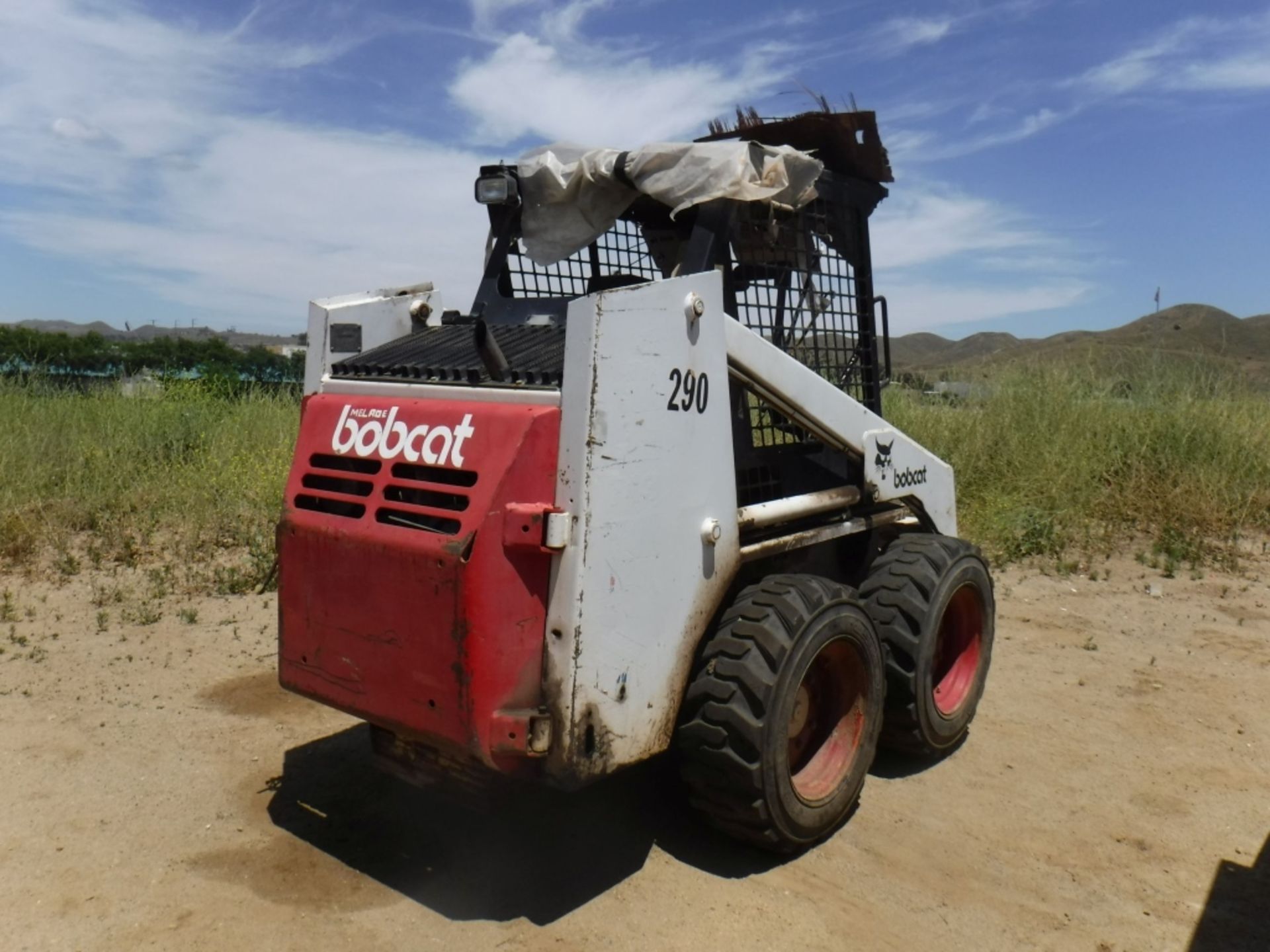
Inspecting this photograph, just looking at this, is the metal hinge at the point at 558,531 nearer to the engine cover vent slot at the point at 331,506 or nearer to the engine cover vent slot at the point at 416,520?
the engine cover vent slot at the point at 416,520

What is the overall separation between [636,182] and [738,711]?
1721mm

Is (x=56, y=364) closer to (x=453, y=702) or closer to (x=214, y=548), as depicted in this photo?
(x=214, y=548)

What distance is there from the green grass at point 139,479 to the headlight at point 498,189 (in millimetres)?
3582

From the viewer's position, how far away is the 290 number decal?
3.01 meters

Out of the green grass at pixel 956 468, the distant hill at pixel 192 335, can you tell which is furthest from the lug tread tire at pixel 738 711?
the distant hill at pixel 192 335

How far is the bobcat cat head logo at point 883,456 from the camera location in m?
4.06

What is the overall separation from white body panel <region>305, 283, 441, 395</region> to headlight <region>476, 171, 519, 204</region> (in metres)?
0.39

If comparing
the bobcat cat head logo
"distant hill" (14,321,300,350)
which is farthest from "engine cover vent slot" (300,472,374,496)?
"distant hill" (14,321,300,350)

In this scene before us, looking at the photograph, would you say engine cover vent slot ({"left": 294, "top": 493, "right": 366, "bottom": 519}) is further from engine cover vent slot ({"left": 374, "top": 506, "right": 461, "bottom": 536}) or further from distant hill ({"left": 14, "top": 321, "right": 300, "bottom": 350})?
distant hill ({"left": 14, "top": 321, "right": 300, "bottom": 350})

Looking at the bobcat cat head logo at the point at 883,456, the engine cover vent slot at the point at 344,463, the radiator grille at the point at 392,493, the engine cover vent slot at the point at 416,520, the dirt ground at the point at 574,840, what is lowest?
the dirt ground at the point at 574,840

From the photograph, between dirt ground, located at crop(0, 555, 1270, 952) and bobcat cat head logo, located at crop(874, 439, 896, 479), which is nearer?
dirt ground, located at crop(0, 555, 1270, 952)

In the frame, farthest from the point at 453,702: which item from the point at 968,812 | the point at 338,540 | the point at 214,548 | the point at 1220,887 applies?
the point at 214,548

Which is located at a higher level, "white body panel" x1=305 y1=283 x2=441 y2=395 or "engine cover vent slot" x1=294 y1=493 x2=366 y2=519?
"white body panel" x1=305 y1=283 x2=441 y2=395

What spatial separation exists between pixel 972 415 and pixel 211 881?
8474mm
